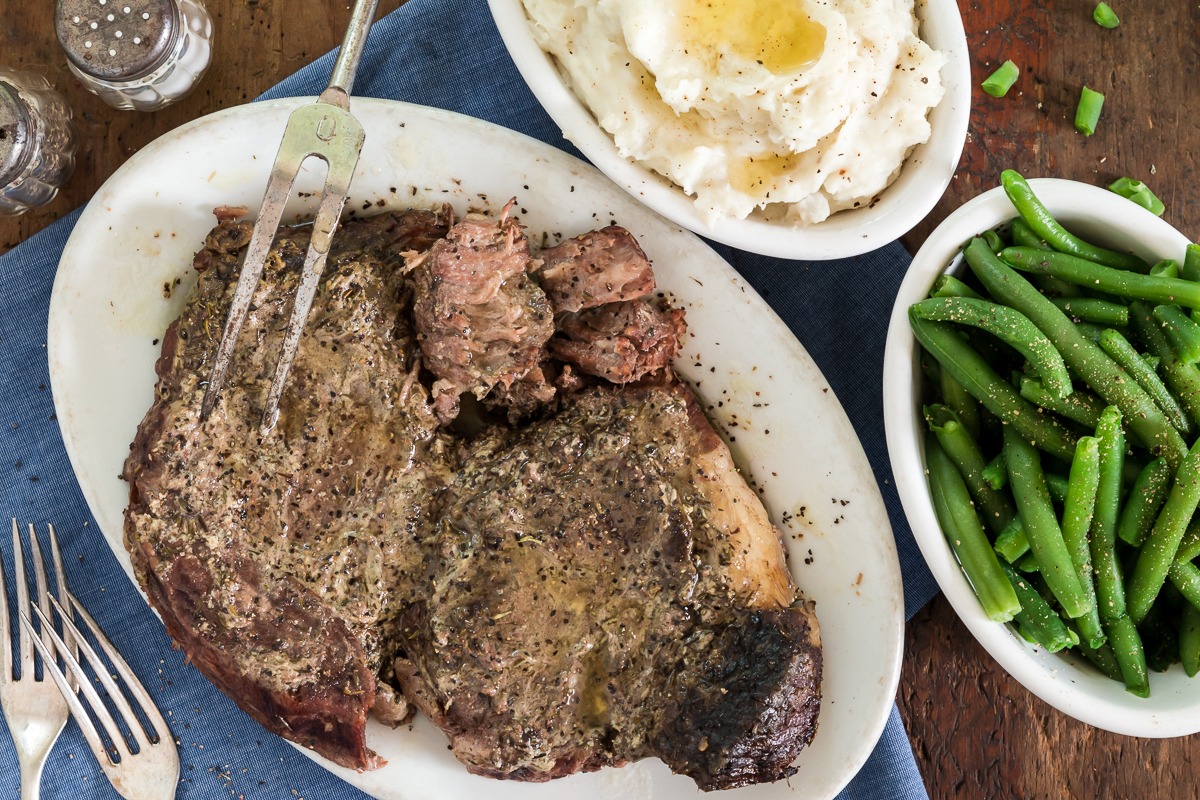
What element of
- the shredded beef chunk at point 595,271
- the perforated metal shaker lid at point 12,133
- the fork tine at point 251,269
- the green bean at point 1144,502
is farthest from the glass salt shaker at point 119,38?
the green bean at point 1144,502

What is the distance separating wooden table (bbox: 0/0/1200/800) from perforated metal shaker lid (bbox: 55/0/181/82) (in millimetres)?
3774

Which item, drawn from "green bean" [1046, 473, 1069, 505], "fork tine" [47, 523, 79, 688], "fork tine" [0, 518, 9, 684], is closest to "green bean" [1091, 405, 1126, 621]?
"green bean" [1046, 473, 1069, 505]

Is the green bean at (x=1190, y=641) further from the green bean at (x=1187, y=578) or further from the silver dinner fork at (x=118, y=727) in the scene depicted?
the silver dinner fork at (x=118, y=727)

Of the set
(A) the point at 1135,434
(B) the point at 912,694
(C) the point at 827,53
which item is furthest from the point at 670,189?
(B) the point at 912,694

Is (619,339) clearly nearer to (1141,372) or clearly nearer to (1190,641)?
(1141,372)

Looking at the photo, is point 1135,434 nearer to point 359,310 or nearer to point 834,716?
point 834,716

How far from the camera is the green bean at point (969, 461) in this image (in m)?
4.18

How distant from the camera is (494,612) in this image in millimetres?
3996

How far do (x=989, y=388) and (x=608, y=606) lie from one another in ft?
6.26

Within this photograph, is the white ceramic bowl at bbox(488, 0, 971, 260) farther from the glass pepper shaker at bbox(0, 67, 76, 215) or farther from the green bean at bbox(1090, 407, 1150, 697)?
the glass pepper shaker at bbox(0, 67, 76, 215)

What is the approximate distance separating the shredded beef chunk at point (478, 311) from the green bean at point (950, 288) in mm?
1707

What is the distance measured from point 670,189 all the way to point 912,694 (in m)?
2.84

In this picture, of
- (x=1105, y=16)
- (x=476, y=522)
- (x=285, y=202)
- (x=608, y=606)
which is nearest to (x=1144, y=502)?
(x=608, y=606)

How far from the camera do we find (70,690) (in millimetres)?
4680
